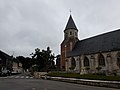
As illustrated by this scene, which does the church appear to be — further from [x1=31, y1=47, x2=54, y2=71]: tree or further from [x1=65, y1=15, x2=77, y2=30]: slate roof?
[x1=31, y1=47, x2=54, y2=71]: tree

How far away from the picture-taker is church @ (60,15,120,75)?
36.7 metres

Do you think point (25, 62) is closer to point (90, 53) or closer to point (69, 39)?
point (69, 39)

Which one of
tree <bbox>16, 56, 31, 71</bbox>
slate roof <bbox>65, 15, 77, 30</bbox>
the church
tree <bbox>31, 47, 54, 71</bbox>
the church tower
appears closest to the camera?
the church

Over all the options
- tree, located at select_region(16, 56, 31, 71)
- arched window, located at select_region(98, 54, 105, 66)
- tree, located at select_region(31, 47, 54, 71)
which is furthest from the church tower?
tree, located at select_region(16, 56, 31, 71)

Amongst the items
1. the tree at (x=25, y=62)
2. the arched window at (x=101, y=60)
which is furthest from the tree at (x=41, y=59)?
the tree at (x=25, y=62)

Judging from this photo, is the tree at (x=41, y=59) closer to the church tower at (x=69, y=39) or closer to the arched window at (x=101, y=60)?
the church tower at (x=69, y=39)

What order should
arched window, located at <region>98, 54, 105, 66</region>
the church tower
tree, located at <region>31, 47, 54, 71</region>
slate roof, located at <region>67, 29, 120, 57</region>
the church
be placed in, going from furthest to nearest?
tree, located at <region>31, 47, 54, 71</region>, the church tower, arched window, located at <region>98, 54, 105, 66</region>, slate roof, located at <region>67, 29, 120, 57</region>, the church

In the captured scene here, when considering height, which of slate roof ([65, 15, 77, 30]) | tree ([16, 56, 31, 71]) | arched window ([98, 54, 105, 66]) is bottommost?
arched window ([98, 54, 105, 66])

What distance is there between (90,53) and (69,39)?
10274 millimetres

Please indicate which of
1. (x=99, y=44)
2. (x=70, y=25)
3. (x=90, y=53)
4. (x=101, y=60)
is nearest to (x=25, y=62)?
(x=70, y=25)

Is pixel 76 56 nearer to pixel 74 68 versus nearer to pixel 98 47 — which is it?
pixel 74 68

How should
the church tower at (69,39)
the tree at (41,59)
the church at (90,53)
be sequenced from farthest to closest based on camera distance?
the tree at (41,59)
the church tower at (69,39)
the church at (90,53)

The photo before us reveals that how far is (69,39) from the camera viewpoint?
166 feet

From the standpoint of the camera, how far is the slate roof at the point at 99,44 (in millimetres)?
38281
